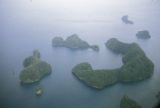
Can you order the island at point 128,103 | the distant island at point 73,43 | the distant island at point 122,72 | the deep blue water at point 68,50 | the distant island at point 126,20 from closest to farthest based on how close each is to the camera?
1. the island at point 128,103
2. the deep blue water at point 68,50
3. the distant island at point 122,72
4. the distant island at point 73,43
5. the distant island at point 126,20

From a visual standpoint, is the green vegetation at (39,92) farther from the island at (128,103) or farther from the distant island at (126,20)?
the distant island at (126,20)

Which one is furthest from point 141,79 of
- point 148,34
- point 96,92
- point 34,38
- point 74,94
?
point 34,38

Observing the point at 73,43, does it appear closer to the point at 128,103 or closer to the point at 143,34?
the point at 143,34

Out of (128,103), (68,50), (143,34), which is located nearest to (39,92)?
(128,103)

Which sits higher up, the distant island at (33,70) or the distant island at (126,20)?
the distant island at (126,20)

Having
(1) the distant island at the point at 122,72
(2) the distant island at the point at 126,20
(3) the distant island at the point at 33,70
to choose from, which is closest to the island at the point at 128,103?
(1) the distant island at the point at 122,72

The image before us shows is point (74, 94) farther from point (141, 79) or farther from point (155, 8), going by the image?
point (155, 8)

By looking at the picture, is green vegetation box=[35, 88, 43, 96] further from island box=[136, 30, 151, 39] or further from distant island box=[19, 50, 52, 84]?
island box=[136, 30, 151, 39]
